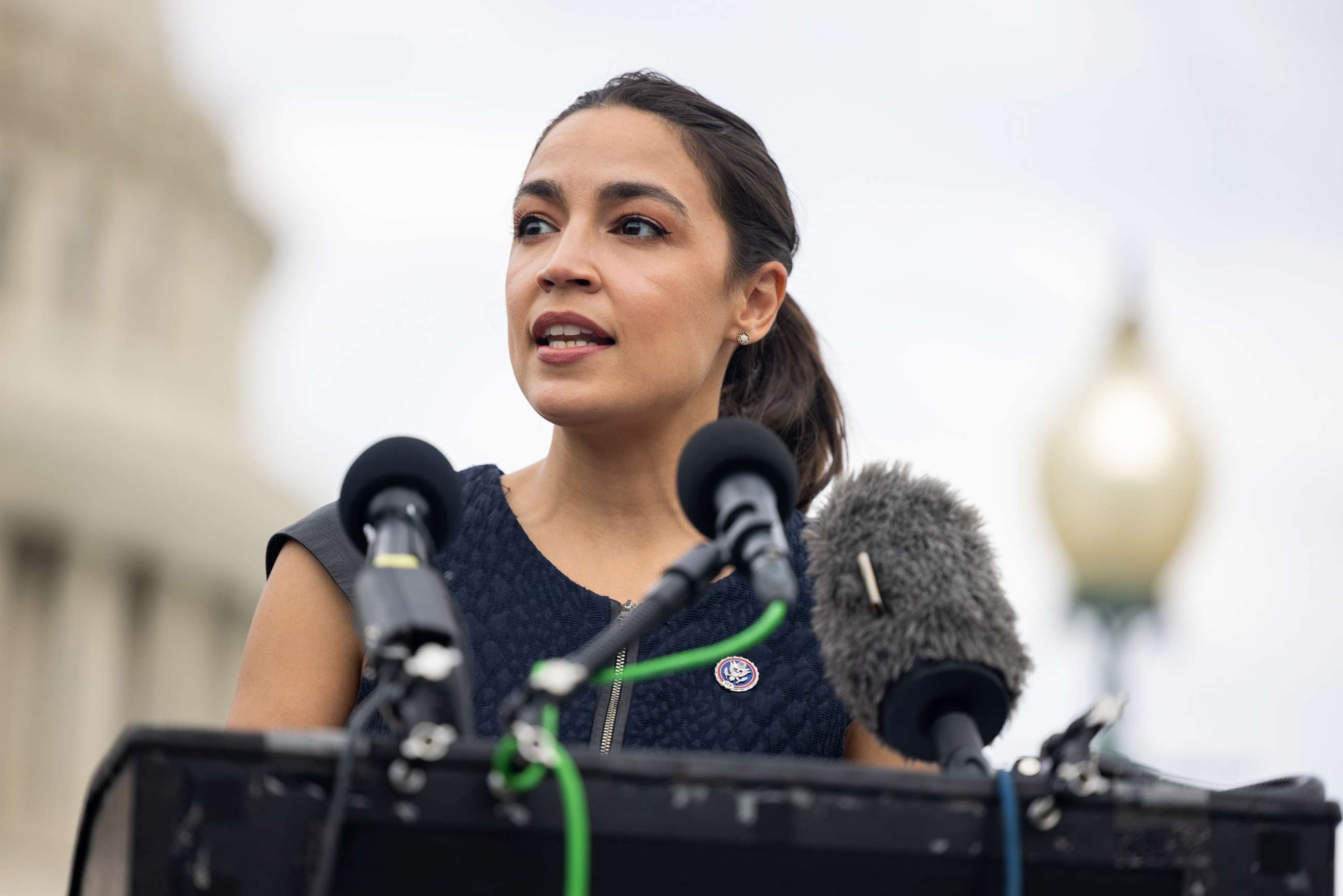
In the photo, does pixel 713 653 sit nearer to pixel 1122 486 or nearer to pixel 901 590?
pixel 901 590

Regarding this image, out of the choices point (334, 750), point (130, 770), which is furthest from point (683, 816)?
point (130, 770)

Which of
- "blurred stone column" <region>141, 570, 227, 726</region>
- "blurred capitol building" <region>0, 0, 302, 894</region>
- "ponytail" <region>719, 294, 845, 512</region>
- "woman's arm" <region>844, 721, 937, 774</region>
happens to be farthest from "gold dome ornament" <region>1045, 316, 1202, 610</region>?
"blurred stone column" <region>141, 570, 227, 726</region>

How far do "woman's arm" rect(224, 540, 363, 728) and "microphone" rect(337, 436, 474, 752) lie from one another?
982 mm

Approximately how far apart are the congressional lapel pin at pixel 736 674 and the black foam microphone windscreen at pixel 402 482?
1166 mm

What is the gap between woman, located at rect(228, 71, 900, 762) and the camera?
12.7ft

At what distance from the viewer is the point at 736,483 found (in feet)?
9.02

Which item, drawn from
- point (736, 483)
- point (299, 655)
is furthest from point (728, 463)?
point (299, 655)

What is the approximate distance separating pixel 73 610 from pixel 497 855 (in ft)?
160

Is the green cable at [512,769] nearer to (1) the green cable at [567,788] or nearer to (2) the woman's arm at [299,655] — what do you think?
(1) the green cable at [567,788]

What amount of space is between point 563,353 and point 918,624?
1.34 meters

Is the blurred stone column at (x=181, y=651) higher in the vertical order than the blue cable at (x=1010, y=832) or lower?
higher

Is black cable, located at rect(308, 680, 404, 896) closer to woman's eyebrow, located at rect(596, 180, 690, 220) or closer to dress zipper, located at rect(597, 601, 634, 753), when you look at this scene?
dress zipper, located at rect(597, 601, 634, 753)

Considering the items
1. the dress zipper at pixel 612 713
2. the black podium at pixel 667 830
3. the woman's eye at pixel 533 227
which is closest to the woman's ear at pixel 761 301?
the woman's eye at pixel 533 227

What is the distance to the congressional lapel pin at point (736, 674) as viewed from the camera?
394 centimetres
